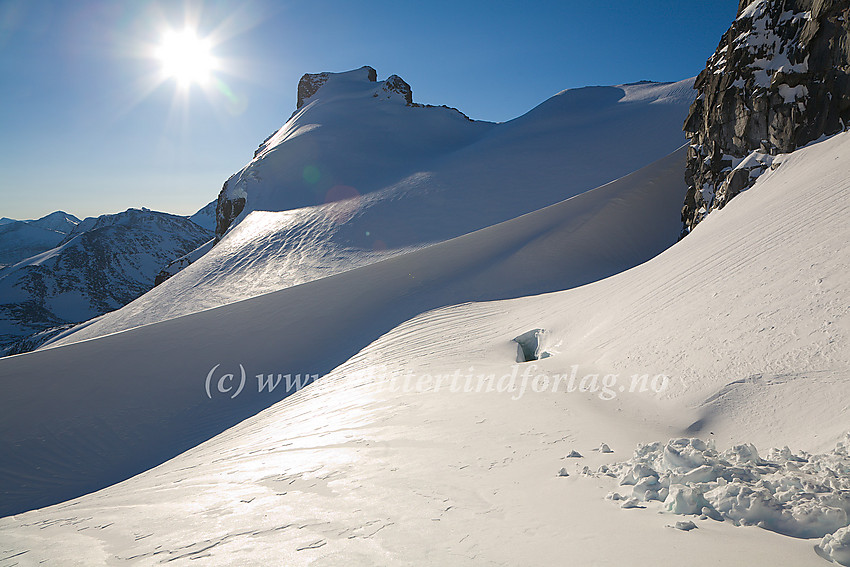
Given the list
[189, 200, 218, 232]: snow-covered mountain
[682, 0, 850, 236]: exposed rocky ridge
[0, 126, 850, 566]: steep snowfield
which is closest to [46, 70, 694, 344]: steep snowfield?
[682, 0, 850, 236]: exposed rocky ridge

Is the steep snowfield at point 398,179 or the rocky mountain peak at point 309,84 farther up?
the rocky mountain peak at point 309,84

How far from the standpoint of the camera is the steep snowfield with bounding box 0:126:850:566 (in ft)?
7.85

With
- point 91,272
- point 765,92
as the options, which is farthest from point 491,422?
point 91,272

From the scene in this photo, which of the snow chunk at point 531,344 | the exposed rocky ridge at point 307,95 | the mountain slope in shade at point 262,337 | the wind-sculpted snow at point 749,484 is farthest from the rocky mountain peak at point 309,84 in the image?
the wind-sculpted snow at point 749,484

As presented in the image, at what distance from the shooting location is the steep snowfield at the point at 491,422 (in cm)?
239

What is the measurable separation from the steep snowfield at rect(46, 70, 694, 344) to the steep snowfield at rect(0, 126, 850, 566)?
5014 millimetres

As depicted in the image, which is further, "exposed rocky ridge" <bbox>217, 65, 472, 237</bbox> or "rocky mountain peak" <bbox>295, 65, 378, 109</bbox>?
"rocky mountain peak" <bbox>295, 65, 378, 109</bbox>

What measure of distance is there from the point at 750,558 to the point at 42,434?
926 cm

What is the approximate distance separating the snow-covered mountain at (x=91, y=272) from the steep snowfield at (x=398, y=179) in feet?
243

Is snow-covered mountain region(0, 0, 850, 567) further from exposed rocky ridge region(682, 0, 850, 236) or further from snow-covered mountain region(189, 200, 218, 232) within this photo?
snow-covered mountain region(189, 200, 218, 232)

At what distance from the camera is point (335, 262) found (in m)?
16.4

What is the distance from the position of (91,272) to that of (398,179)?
378 feet

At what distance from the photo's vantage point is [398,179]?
2309cm

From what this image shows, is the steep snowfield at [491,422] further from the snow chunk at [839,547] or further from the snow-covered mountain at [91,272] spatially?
the snow-covered mountain at [91,272]
